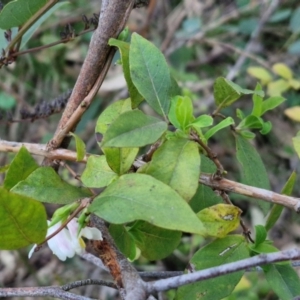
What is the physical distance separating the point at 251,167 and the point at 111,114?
0.20 meters

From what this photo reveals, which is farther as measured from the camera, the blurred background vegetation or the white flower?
the blurred background vegetation

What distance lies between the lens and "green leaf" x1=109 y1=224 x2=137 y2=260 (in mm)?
626

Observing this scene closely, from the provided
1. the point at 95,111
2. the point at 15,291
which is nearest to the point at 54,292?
the point at 15,291

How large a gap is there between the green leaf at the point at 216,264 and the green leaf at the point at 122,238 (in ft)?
0.30

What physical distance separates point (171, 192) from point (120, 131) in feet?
0.28

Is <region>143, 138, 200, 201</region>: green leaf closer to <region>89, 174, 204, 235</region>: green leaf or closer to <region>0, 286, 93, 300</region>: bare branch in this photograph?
<region>89, 174, 204, 235</region>: green leaf

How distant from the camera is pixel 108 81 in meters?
1.79

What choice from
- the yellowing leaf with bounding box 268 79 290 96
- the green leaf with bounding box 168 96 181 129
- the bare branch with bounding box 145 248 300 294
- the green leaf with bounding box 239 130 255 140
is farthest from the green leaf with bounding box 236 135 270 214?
the yellowing leaf with bounding box 268 79 290 96

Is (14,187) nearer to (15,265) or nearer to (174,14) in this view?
(15,265)

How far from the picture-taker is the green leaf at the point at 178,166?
0.54m

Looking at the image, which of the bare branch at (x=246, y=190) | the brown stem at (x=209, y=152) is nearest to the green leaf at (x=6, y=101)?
the bare branch at (x=246, y=190)

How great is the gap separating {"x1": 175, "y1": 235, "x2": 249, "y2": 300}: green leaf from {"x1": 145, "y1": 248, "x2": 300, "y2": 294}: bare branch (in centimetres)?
13

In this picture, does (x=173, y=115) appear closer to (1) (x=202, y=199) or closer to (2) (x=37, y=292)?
(1) (x=202, y=199)

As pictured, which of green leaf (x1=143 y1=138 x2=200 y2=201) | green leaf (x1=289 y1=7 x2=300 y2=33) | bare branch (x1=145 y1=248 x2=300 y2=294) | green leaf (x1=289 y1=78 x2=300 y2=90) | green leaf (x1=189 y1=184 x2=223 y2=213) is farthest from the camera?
green leaf (x1=289 y1=7 x2=300 y2=33)
